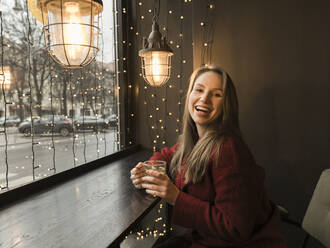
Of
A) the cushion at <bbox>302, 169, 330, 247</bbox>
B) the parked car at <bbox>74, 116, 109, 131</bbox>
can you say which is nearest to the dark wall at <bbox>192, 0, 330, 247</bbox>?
the cushion at <bbox>302, 169, 330, 247</bbox>

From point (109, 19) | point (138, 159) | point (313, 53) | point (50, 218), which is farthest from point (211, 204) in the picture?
point (109, 19)

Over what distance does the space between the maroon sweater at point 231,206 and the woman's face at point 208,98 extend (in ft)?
0.65

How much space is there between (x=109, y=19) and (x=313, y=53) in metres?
1.85

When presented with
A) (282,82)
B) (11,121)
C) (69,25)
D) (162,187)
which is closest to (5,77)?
(11,121)

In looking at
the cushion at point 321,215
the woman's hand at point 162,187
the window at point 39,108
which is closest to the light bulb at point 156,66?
the window at point 39,108

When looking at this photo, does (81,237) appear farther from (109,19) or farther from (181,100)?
(109,19)

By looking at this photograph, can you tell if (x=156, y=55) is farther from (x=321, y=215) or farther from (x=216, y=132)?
(x=321, y=215)

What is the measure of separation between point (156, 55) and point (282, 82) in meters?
1.10

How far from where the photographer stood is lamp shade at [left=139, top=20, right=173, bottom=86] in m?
1.58

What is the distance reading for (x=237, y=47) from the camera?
85.0 inches

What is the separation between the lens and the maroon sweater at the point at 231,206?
3.10 ft

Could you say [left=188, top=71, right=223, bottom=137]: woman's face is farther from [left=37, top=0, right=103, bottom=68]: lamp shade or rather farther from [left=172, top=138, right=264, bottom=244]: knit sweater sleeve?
Answer: [left=37, top=0, right=103, bottom=68]: lamp shade

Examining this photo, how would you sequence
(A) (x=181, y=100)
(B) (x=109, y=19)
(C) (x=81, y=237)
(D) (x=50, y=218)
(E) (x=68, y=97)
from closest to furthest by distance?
(C) (x=81, y=237) → (D) (x=50, y=218) → (E) (x=68, y=97) → (B) (x=109, y=19) → (A) (x=181, y=100)

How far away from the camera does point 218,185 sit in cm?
101
